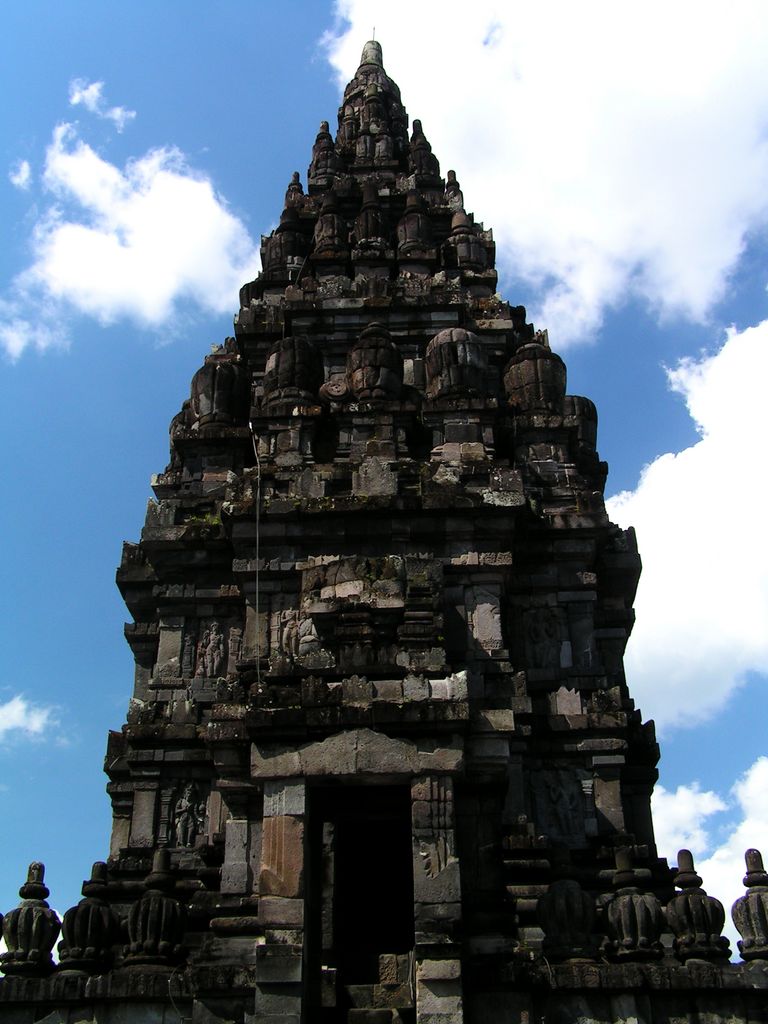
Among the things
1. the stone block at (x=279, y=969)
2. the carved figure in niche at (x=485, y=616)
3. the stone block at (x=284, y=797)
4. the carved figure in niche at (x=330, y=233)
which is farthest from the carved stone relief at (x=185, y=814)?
the carved figure in niche at (x=330, y=233)

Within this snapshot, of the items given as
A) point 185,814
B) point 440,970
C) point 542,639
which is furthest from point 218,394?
point 440,970

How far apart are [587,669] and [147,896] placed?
7.80 m

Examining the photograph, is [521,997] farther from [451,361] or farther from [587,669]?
[451,361]

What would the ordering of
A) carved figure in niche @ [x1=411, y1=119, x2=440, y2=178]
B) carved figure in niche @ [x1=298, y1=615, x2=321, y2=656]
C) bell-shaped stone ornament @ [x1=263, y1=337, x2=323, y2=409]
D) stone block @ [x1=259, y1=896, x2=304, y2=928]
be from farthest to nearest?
carved figure in niche @ [x1=411, y1=119, x2=440, y2=178], bell-shaped stone ornament @ [x1=263, y1=337, x2=323, y2=409], carved figure in niche @ [x1=298, y1=615, x2=321, y2=656], stone block @ [x1=259, y1=896, x2=304, y2=928]

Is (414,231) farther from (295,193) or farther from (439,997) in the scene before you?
(439,997)

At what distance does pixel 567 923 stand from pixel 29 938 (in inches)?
257

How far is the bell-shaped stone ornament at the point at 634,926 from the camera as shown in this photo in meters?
13.2

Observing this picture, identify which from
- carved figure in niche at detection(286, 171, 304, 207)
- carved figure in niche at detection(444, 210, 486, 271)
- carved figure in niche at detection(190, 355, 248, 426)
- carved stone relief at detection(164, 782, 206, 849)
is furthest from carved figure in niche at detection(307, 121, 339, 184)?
carved stone relief at detection(164, 782, 206, 849)

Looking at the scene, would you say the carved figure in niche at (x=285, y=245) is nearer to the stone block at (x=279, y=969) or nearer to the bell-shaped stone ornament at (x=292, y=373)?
the bell-shaped stone ornament at (x=292, y=373)

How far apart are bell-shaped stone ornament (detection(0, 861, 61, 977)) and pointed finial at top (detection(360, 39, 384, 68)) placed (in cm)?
3096

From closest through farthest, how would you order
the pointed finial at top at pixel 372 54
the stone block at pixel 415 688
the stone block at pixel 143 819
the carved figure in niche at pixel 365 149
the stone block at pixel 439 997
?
the stone block at pixel 439 997, the stone block at pixel 415 688, the stone block at pixel 143 819, the carved figure in niche at pixel 365 149, the pointed finial at top at pixel 372 54

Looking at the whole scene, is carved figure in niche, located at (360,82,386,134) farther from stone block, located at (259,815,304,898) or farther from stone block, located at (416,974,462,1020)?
stone block, located at (416,974,462,1020)

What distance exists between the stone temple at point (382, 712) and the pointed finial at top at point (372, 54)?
13.1 meters

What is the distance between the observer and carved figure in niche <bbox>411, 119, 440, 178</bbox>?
3075cm
